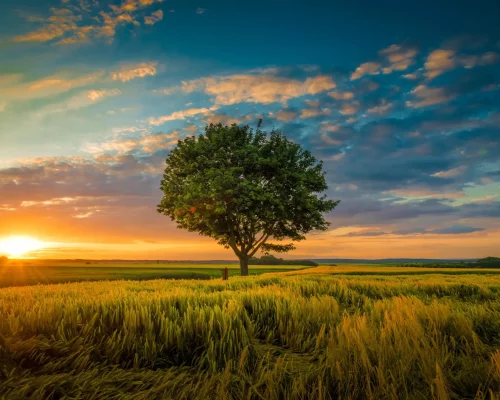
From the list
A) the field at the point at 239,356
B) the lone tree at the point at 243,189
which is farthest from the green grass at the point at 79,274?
the field at the point at 239,356

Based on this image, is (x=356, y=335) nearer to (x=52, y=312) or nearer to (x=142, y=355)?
(x=142, y=355)

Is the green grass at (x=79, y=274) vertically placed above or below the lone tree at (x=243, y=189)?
below

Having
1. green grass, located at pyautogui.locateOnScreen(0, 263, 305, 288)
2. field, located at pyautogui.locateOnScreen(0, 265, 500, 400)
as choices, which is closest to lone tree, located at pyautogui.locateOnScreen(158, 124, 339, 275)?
green grass, located at pyautogui.locateOnScreen(0, 263, 305, 288)

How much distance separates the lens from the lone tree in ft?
84.6

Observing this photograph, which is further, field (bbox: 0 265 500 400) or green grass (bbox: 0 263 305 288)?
green grass (bbox: 0 263 305 288)

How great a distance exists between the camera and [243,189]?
25297 mm

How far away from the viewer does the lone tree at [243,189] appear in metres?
25.8

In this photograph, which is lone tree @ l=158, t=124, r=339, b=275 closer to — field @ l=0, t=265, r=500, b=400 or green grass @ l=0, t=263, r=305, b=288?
green grass @ l=0, t=263, r=305, b=288

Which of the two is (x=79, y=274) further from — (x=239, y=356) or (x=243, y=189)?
(x=239, y=356)

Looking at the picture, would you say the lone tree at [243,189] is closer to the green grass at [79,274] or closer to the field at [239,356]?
the green grass at [79,274]

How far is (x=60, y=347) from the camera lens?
3.08 meters

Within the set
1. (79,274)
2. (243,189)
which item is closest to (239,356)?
(243,189)

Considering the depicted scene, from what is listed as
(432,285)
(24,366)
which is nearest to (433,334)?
(24,366)

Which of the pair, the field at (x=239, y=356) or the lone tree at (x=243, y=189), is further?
the lone tree at (x=243, y=189)
